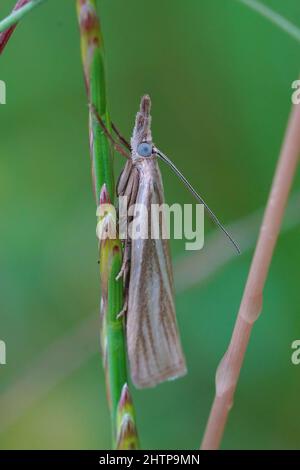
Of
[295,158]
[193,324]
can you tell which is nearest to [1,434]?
[193,324]

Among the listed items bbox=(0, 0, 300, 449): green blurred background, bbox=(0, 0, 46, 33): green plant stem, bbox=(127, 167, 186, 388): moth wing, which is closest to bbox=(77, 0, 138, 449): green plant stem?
bbox=(0, 0, 46, 33): green plant stem

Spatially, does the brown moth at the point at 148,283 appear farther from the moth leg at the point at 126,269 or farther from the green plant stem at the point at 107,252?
the green plant stem at the point at 107,252

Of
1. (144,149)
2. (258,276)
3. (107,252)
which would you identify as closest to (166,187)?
(144,149)

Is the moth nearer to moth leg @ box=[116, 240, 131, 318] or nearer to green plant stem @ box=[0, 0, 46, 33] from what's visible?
moth leg @ box=[116, 240, 131, 318]

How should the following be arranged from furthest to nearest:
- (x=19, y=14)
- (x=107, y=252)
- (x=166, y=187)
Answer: (x=166, y=187), (x=107, y=252), (x=19, y=14)

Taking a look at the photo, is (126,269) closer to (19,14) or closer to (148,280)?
(148,280)

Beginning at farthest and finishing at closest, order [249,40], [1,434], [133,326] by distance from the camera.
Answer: [249,40] < [1,434] < [133,326]

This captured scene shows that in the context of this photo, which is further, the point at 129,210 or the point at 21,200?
the point at 21,200
